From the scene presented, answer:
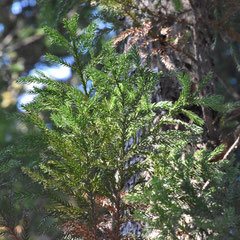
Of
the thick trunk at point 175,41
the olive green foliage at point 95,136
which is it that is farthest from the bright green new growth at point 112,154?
the thick trunk at point 175,41

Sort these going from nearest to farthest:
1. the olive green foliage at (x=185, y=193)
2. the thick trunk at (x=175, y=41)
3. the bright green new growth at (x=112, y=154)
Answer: the olive green foliage at (x=185, y=193) < the bright green new growth at (x=112, y=154) < the thick trunk at (x=175, y=41)

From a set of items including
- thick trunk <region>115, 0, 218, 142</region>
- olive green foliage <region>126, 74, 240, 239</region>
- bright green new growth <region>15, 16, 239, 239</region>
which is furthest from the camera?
thick trunk <region>115, 0, 218, 142</region>

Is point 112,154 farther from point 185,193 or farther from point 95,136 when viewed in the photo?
point 185,193

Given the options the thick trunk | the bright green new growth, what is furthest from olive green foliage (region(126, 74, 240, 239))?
the thick trunk

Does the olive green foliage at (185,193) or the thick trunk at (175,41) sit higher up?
the thick trunk at (175,41)

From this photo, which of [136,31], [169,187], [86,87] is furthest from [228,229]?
[136,31]

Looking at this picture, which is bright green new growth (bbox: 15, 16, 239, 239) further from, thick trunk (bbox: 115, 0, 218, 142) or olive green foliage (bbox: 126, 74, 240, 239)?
thick trunk (bbox: 115, 0, 218, 142)

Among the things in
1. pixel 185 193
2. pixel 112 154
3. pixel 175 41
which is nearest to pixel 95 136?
pixel 112 154

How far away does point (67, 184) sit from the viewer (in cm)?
158

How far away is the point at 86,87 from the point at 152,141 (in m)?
0.30

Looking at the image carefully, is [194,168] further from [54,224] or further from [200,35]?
[200,35]

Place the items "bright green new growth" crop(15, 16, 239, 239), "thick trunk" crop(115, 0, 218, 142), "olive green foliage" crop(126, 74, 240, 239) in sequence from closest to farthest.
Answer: "olive green foliage" crop(126, 74, 240, 239)
"bright green new growth" crop(15, 16, 239, 239)
"thick trunk" crop(115, 0, 218, 142)

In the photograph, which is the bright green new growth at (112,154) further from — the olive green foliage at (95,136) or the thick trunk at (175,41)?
the thick trunk at (175,41)

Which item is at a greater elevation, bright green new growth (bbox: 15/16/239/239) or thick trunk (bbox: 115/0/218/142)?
thick trunk (bbox: 115/0/218/142)
